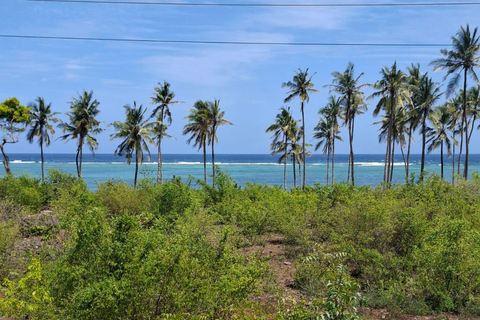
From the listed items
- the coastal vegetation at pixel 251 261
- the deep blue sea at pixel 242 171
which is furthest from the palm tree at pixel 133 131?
the coastal vegetation at pixel 251 261

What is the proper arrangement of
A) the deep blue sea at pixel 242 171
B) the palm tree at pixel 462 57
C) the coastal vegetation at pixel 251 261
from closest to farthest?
1. the coastal vegetation at pixel 251 261
2. the palm tree at pixel 462 57
3. the deep blue sea at pixel 242 171

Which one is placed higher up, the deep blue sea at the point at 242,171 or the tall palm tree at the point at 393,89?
the tall palm tree at the point at 393,89

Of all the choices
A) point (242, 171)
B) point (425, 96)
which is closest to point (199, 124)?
point (425, 96)

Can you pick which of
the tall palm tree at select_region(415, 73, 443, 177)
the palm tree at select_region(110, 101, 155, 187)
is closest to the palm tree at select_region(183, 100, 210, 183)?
the palm tree at select_region(110, 101, 155, 187)

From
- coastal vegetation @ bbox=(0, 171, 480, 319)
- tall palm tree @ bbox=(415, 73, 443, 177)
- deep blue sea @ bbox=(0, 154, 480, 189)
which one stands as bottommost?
deep blue sea @ bbox=(0, 154, 480, 189)

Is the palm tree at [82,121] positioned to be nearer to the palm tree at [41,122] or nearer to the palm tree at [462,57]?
the palm tree at [41,122]

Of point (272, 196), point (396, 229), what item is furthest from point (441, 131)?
point (396, 229)

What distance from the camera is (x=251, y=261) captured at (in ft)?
25.3

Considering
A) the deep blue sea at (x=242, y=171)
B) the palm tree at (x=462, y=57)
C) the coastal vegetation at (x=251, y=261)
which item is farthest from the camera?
the deep blue sea at (x=242, y=171)

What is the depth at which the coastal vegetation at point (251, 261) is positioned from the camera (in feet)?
17.6

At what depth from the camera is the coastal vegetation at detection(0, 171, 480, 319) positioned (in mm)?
5375

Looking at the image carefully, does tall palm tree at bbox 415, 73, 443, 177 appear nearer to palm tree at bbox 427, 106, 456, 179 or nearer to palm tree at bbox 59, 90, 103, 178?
palm tree at bbox 427, 106, 456, 179

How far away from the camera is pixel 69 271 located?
5.58 m

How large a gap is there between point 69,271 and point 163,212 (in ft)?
31.0
